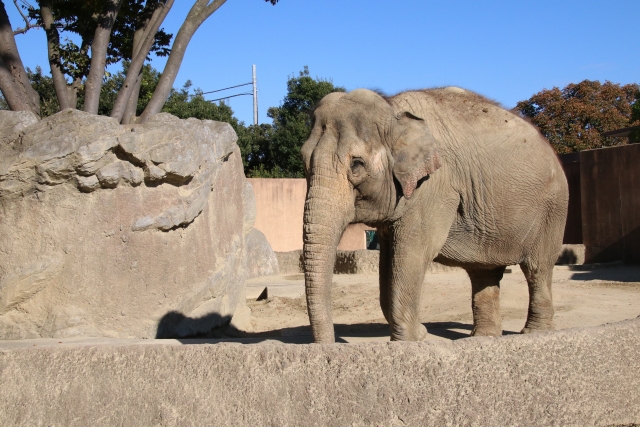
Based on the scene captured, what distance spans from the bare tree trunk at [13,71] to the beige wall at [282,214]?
11.2 m

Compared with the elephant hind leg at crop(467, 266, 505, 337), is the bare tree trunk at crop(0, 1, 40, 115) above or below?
above

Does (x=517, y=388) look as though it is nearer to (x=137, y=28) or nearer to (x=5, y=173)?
(x=5, y=173)

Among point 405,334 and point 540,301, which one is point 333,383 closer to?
point 405,334

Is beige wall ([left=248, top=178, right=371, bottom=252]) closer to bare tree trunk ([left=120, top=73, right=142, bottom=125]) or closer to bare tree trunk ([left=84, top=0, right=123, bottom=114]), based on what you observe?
bare tree trunk ([left=120, top=73, right=142, bottom=125])

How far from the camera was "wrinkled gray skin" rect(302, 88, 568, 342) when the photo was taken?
4812mm

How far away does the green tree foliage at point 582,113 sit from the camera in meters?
29.8

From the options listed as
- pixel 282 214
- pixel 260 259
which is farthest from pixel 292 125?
pixel 260 259

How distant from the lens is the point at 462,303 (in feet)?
32.4

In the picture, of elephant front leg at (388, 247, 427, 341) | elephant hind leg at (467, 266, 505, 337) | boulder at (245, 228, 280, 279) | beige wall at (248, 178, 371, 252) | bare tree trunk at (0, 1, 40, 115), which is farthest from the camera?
beige wall at (248, 178, 371, 252)

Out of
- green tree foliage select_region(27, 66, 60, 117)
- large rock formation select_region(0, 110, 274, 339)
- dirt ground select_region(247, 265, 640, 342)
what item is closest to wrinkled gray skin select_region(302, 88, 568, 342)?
dirt ground select_region(247, 265, 640, 342)

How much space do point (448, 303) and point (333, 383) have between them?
690 cm

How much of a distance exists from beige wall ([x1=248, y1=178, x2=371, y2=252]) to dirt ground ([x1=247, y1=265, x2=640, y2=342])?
26.3ft

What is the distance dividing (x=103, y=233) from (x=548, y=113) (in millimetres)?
29472

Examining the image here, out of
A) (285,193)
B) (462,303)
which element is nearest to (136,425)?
(462,303)
